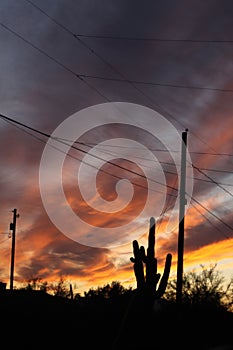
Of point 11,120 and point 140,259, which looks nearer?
point 11,120

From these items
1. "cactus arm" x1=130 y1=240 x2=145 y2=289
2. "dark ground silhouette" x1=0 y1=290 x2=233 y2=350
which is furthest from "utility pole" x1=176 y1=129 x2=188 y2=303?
"cactus arm" x1=130 y1=240 x2=145 y2=289

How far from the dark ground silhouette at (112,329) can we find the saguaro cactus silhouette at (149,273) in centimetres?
74

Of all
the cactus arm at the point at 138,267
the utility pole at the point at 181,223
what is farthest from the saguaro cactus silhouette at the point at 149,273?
the utility pole at the point at 181,223

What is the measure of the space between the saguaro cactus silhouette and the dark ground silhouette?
0.74 meters

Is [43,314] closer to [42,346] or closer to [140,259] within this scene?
[42,346]

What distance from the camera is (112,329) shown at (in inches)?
980

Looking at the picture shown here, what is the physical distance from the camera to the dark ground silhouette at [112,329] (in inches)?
824

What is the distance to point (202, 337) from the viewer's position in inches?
1009

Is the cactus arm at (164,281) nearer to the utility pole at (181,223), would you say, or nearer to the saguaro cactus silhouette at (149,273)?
the saguaro cactus silhouette at (149,273)

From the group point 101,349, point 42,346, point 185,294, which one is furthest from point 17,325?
point 185,294

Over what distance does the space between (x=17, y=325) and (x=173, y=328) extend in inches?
286

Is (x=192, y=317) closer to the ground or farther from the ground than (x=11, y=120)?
closer to the ground

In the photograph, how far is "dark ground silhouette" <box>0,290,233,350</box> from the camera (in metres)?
20.9

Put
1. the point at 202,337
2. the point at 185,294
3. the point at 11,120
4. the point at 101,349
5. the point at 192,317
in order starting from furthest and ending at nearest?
the point at 185,294 < the point at 192,317 < the point at 202,337 < the point at 101,349 < the point at 11,120
